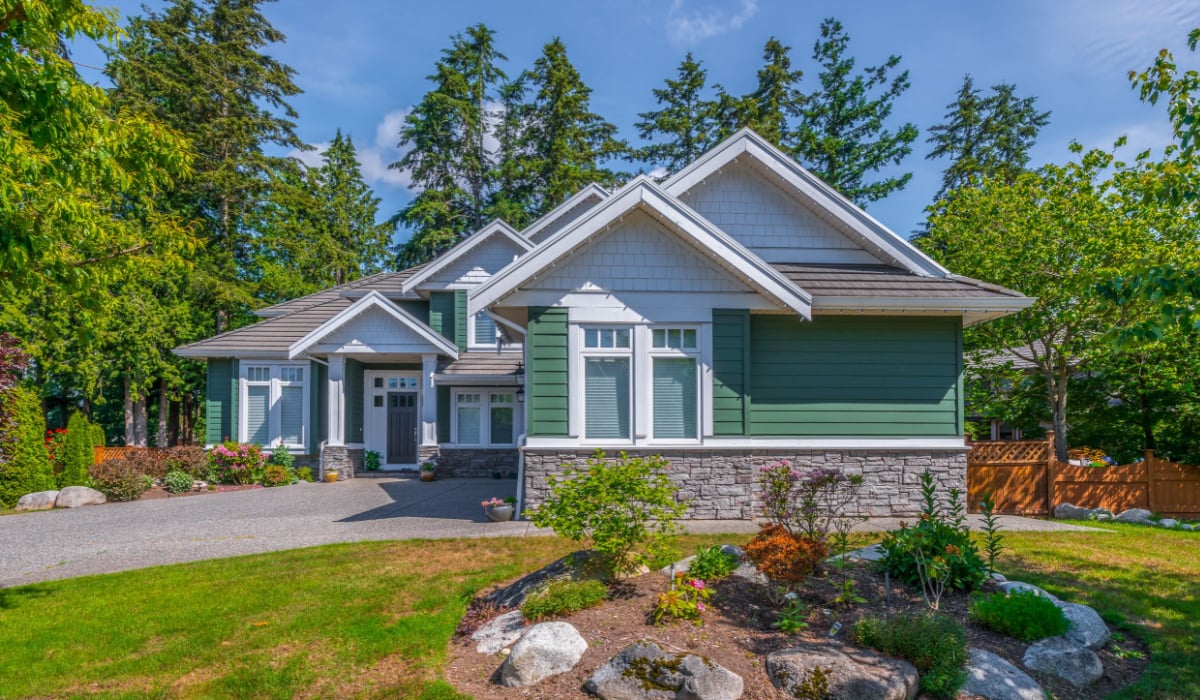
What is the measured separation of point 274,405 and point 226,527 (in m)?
7.62

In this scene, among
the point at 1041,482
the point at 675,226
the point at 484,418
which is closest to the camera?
the point at 675,226

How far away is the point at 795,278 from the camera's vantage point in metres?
9.80

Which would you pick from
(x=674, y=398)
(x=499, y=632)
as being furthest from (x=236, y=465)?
(x=499, y=632)

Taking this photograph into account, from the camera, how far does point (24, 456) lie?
500 inches

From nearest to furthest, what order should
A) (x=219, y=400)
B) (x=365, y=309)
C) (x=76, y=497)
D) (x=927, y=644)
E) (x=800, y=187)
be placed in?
(x=927, y=644)
(x=800, y=187)
(x=76, y=497)
(x=365, y=309)
(x=219, y=400)

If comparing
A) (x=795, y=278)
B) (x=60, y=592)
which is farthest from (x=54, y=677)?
(x=795, y=278)

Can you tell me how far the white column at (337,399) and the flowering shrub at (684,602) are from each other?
12948 mm

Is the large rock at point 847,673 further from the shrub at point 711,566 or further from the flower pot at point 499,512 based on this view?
the flower pot at point 499,512

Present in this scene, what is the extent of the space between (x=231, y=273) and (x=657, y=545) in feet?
85.1

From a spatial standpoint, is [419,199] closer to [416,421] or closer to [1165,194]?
[416,421]

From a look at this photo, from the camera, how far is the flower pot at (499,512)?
938 centimetres

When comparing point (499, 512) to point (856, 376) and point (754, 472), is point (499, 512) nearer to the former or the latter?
point (754, 472)

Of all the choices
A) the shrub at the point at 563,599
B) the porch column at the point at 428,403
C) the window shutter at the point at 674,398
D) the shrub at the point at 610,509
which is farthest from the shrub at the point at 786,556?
the porch column at the point at 428,403

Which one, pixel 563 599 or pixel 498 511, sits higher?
pixel 563 599
